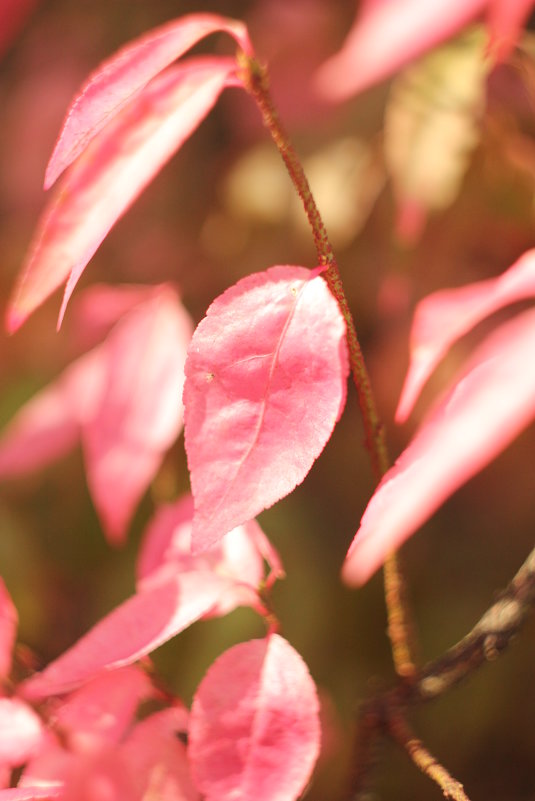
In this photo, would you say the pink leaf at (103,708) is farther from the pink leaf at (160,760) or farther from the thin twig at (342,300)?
the thin twig at (342,300)

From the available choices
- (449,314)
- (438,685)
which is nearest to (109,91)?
(449,314)

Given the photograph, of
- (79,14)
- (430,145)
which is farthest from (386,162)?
(79,14)

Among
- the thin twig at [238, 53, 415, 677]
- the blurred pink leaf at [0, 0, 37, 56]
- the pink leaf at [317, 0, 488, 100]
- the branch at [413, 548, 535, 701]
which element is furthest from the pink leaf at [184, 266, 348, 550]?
the blurred pink leaf at [0, 0, 37, 56]

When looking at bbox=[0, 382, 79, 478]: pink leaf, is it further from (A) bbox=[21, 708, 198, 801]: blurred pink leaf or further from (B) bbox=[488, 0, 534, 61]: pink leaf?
(B) bbox=[488, 0, 534, 61]: pink leaf

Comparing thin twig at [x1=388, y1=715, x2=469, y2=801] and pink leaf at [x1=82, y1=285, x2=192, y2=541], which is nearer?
thin twig at [x1=388, y1=715, x2=469, y2=801]

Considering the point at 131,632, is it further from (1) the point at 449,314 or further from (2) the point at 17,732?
(1) the point at 449,314
